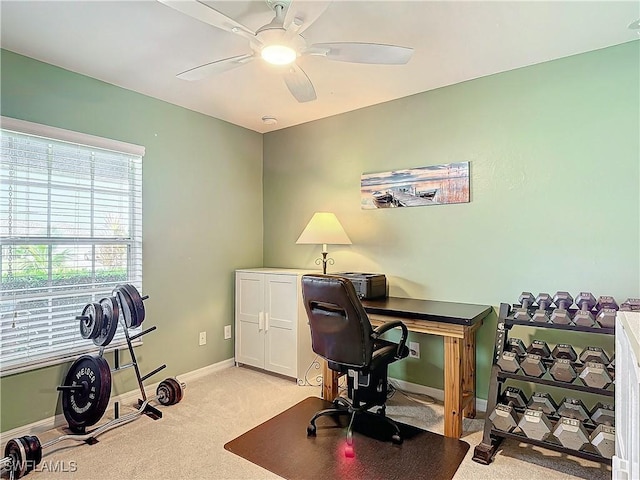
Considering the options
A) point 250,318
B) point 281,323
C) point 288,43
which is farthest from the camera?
point 250,318

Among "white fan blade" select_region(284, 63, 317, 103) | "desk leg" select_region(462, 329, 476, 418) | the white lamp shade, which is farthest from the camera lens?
the white lamp shade

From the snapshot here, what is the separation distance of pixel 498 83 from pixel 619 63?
686 millimetres

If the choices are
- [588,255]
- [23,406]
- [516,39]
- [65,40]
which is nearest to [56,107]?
[65,40]

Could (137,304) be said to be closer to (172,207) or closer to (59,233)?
(59,233)

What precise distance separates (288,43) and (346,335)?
1.58 metres

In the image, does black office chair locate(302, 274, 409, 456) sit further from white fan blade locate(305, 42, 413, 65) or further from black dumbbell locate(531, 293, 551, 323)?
white fan blade locate(305, 42, 413, 65)

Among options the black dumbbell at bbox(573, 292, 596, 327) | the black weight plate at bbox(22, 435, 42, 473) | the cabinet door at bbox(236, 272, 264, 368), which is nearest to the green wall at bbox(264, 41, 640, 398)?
the black dumbbell at bbox(573, 292, 596, 327)

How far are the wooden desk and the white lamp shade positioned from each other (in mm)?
603

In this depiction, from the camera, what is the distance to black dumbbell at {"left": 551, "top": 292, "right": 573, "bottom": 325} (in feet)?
6.73

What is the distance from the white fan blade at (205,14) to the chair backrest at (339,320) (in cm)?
133

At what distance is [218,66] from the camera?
2010 millimetres

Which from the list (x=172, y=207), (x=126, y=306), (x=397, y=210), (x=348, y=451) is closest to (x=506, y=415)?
(x=348, y=451)

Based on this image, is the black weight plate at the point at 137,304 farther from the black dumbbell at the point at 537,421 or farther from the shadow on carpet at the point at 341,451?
the black dumbbell at the point at 537,421

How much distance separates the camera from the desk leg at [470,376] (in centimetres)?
262
